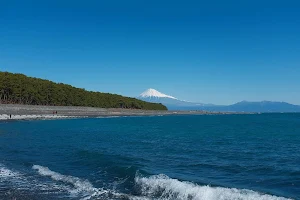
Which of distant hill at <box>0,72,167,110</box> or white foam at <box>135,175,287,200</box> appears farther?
distant hill at <box>0,72,167,110</box>

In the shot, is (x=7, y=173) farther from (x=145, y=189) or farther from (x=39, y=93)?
(x=39, y=93)

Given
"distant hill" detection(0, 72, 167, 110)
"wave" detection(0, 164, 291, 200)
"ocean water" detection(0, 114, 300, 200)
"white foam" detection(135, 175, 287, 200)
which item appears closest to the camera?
"white foam" detection(135, 175, 287, 200)

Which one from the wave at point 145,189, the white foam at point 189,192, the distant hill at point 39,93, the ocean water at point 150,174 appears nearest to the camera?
the white foam at point 189,192

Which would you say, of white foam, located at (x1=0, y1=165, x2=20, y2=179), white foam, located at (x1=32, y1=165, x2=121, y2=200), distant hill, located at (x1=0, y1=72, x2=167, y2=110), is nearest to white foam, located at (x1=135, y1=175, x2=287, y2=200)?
white foam, located at (x1=32, y1=165, x2=121, y2=200)

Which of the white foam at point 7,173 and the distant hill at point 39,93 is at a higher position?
the distant hill at point 39,93

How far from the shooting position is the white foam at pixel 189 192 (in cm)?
1702

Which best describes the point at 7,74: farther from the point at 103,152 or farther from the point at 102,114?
the point at 103,152

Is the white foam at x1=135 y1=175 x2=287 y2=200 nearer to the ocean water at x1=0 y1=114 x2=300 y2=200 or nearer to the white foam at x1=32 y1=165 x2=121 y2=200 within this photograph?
the ocean water at x1=0 y1=114 x2=300 y2=200

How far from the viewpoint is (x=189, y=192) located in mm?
18000

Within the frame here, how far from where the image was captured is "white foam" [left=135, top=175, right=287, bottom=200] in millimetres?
17016

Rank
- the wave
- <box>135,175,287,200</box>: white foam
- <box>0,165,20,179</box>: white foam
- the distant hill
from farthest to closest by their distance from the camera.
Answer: the distant hill
<box>0,165,20,179</box>: white foam
the wave
<box>135,175,287,200</box>: white foam

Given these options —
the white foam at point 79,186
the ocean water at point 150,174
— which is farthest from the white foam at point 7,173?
the white foam at point 79,186

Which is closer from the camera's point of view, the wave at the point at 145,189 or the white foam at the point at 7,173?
the wave at the point at 145,189

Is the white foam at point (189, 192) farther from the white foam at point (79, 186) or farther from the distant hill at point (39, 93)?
the distant hill at point (39, 93)
